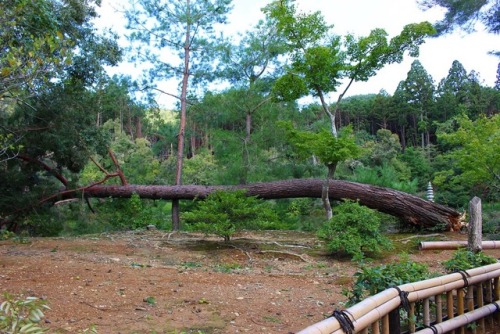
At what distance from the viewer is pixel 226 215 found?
6859 mm

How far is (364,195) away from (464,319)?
5.80 metres

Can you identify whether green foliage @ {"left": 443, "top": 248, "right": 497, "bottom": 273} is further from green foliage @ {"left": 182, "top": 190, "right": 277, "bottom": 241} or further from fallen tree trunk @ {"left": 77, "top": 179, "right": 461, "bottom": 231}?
fallen tree trunk @ {"left": 77, "top": 179, "right": 461, "bottom": 231}

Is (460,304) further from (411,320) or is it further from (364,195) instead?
(364,195)

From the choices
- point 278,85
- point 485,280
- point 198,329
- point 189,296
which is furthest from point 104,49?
point 485,280

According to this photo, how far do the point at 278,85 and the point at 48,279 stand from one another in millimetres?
6893

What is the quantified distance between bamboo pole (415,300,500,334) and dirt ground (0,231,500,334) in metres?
0.95

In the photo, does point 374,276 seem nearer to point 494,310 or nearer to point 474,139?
point 494,310

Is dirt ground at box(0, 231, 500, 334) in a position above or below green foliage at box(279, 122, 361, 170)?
below

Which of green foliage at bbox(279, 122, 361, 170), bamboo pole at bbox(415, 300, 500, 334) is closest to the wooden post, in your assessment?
bamboo pole at bbox(415, 300, 500, 334)

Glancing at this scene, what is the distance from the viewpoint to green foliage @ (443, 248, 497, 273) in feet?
11.4

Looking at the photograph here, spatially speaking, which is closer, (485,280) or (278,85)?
(485,280)

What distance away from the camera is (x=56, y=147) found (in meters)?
9.03

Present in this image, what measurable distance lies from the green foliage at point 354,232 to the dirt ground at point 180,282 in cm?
32

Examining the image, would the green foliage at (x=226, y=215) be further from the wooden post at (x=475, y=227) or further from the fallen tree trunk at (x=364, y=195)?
the wooden post at (x=475, y=227)
